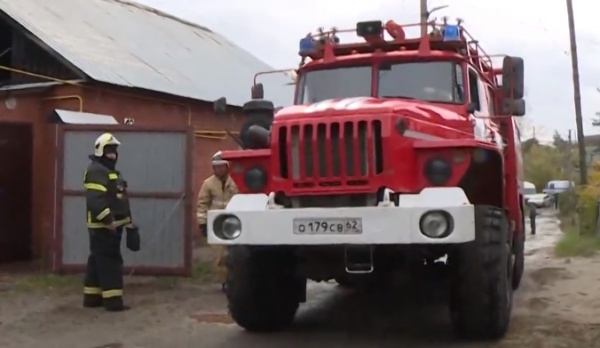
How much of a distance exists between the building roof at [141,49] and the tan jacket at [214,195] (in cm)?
418

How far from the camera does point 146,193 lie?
37.8 feet

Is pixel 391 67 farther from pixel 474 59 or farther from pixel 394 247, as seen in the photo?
pixel 394 247

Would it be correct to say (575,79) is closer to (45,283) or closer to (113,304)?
(45,283)

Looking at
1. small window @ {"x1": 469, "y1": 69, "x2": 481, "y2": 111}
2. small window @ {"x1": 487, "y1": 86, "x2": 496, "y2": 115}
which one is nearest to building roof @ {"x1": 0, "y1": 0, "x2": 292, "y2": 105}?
small window @ {"x1": 487, "y1": 86, "x2": 496, "y2": 115}

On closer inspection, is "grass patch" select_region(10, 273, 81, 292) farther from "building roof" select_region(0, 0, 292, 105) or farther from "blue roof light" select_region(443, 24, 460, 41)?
"blue roof light" select_region(443, 24, 460, 41)

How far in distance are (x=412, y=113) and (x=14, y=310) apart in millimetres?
4978

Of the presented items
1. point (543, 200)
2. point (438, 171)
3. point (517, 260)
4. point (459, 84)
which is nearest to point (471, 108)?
point (459, 84)

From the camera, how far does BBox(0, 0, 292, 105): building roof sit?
15023mm

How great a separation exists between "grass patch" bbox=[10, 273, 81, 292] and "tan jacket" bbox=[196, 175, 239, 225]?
1823 mm

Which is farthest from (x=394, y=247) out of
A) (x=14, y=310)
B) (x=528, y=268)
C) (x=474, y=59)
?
(x=528, y=268)

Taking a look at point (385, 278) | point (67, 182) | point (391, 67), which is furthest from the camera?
point (67, 182)

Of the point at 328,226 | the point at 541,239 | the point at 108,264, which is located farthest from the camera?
the point at 541,239

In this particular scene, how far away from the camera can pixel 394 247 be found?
695 cm

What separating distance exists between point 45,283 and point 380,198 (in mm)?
5826
